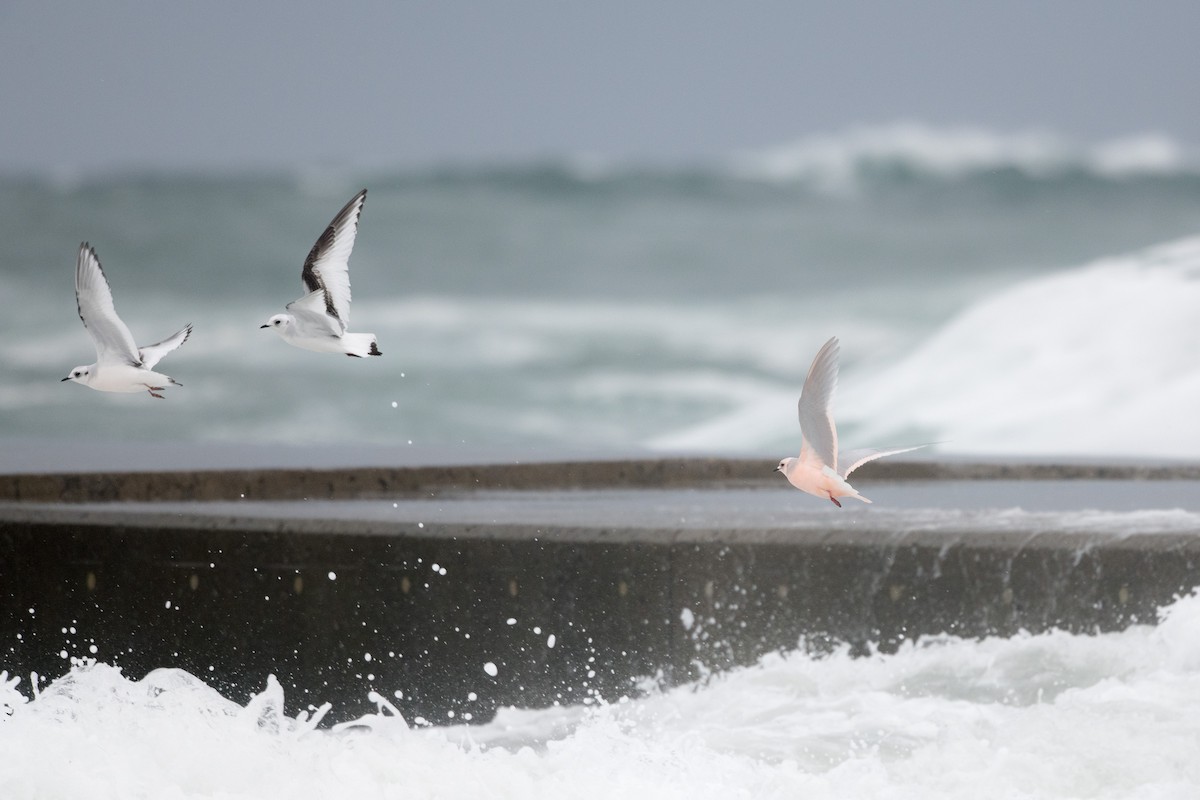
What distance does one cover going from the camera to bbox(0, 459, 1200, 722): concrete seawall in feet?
19.6

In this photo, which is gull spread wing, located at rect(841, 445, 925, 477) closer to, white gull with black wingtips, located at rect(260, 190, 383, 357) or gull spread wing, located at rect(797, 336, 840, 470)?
gull spread wing, located at rect(797, 336, 840, 470)

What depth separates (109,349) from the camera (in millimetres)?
3818

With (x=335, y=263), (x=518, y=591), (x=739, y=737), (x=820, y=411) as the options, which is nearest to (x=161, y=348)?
(x=335, y=263)

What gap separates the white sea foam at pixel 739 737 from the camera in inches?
215

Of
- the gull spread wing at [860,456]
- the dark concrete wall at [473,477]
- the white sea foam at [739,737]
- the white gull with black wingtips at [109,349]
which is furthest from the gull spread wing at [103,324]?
the dark concrete wall at [473,477]

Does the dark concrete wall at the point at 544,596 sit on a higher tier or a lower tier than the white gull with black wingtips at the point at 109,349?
lower

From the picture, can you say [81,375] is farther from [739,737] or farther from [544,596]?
[739,737]

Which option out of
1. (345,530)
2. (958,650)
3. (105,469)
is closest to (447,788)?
(345,530)

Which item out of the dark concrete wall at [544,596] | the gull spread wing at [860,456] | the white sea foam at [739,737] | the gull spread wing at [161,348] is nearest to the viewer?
the gull spread wing at [860,456]

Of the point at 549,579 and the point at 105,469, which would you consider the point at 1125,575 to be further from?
the point at 105,469

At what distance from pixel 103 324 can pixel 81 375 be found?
0.52 ft

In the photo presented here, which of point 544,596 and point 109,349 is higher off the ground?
point 109,349

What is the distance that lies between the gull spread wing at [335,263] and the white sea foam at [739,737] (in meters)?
2.21

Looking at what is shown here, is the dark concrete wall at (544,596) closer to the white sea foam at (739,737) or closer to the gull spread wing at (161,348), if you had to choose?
the white sea foam at (739,737)
